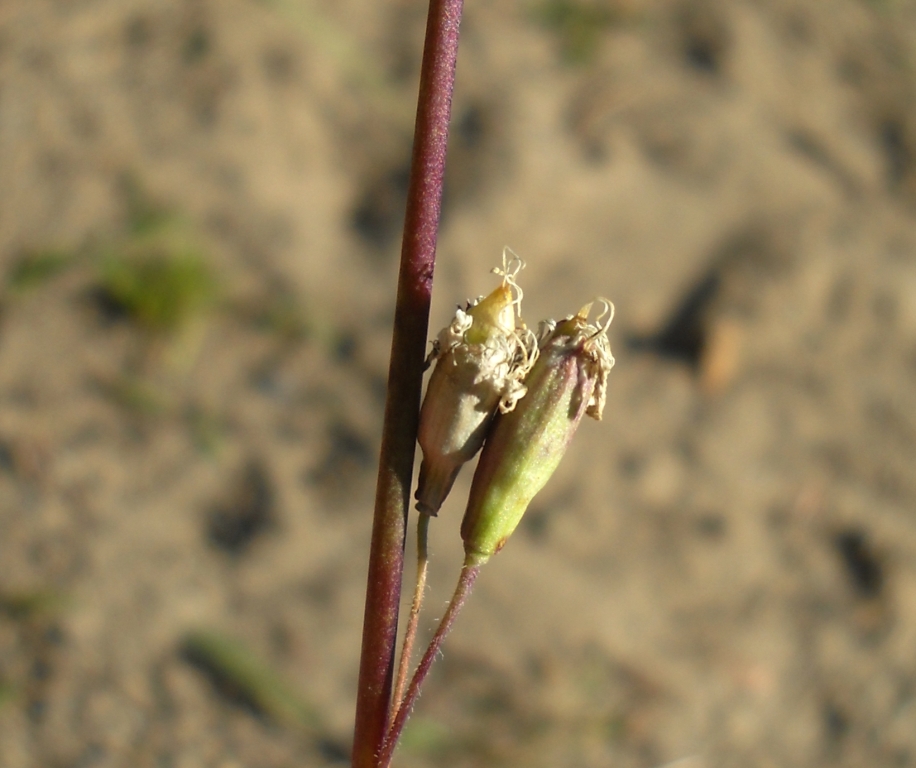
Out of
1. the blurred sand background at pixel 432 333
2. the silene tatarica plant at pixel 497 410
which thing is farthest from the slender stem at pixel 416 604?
the blurred sand background at pixel 432 333

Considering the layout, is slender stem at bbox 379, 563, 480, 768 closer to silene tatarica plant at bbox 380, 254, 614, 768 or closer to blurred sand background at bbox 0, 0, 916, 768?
silene tatarica plant at bbox 380, 254, 614, 768

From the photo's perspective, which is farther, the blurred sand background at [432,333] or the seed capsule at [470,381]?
the blurred sand background at [432,333]

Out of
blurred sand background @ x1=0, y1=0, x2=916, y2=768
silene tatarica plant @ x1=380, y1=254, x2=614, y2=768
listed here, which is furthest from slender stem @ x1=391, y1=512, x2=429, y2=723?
blurred sand background @ x1=0, y1=0, x2=916, y2=768

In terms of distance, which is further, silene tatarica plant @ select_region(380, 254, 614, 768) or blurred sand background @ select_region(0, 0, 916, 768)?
blurred sand background @ select_region(0, 0, 916, 768)

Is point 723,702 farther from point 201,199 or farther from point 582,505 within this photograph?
point 201,199

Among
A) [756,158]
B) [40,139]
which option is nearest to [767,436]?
[756,158]

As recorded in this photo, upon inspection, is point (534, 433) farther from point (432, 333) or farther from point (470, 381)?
point (432, 333)

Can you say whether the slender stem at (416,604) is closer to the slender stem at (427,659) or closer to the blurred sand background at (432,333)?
the slender stem at (427,659)

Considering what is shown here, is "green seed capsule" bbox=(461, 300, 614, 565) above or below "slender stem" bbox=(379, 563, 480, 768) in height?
above
